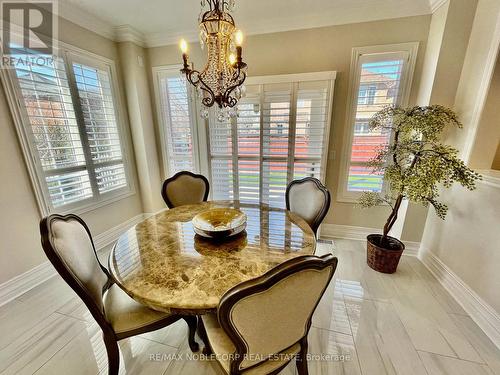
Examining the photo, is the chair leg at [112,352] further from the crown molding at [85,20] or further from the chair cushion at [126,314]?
the crown molding at [85,20]

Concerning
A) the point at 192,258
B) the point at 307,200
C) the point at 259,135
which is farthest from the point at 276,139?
the point at 192,258

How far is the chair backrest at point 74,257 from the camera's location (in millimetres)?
920

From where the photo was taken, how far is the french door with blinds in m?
2.47

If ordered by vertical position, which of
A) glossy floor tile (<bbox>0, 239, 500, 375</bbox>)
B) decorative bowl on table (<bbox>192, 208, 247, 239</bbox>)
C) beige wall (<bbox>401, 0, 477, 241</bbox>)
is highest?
beige wall (<bbox>401, 0, 477, 241</bbox>)

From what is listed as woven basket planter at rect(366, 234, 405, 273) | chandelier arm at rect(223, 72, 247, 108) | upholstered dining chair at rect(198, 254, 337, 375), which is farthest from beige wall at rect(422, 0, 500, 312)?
chandelier arm at rect(223, 72, 247, 108)

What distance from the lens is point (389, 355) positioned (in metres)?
1.37

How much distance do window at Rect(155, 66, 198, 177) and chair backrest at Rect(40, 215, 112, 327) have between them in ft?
6.83

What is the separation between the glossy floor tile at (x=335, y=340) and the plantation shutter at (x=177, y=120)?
208cm

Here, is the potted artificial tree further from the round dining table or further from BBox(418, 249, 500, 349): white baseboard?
the round dining table

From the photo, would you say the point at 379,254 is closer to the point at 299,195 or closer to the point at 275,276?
the point at 299,195

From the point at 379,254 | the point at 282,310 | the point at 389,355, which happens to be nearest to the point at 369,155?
the point at 379,254

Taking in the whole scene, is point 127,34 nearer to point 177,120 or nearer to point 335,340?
point 177,120

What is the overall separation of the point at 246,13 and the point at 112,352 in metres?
3.19

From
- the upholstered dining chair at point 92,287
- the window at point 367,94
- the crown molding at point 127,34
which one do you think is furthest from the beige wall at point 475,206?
the crown molding at point 127,34
